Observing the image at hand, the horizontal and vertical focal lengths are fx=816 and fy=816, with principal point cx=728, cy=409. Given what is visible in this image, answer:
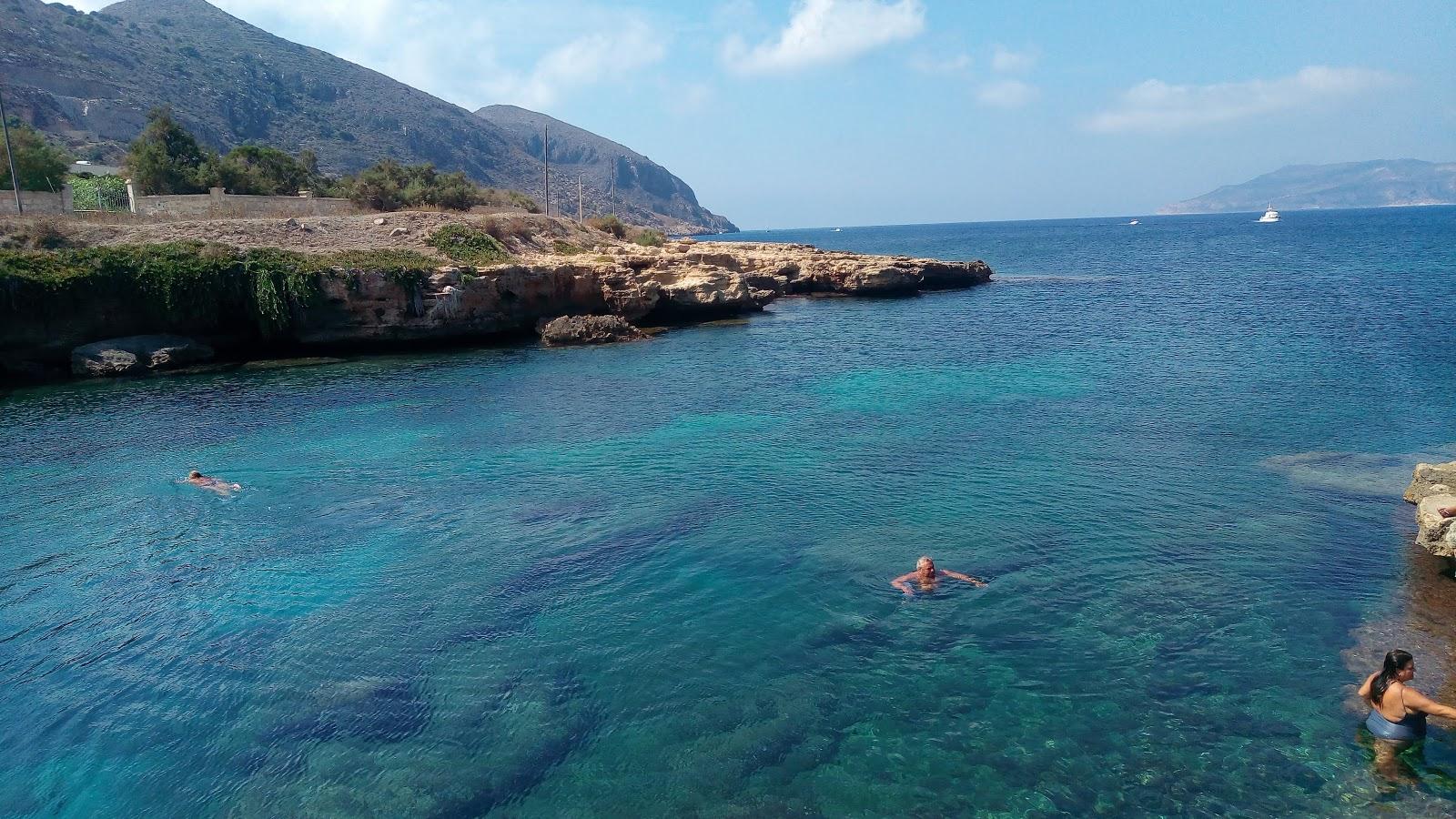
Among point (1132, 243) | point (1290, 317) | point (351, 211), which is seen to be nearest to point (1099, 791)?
point (1290, 317)

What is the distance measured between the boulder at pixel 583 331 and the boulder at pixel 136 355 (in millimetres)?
12571

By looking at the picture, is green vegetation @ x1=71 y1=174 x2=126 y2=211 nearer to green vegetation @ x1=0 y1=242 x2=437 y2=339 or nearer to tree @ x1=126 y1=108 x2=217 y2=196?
tree @ x1=126 y1=108 x2=217 y2=196

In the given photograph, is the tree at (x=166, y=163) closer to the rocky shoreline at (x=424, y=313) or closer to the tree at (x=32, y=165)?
the tree at (x=32, y=165)

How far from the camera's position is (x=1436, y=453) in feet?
55.1

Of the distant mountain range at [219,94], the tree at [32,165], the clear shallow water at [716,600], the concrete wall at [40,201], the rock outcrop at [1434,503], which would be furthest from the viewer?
the distant mountain range at [219,94]

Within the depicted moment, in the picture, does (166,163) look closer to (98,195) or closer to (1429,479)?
(98,195)

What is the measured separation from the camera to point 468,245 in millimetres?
37562

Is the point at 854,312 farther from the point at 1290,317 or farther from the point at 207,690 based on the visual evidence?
the point at 207,690

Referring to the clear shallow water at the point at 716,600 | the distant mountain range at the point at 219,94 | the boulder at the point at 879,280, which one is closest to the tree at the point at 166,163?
the clear shallow water at the point at 716,600

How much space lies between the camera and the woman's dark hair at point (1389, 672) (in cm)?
828

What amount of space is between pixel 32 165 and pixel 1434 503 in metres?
56.8

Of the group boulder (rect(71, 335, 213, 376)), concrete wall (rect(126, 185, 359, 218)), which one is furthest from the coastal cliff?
concrete wall (rect(126, 185, 359, 218))

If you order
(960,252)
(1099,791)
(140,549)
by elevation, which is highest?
(960,252)

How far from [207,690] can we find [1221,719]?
11655 mm
